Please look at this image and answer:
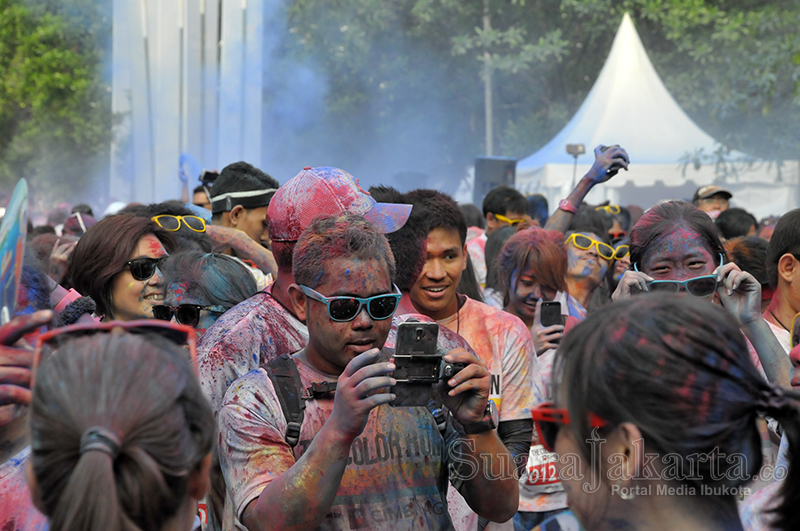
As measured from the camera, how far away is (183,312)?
3480mm

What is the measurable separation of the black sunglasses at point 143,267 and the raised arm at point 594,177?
2725 millimetres

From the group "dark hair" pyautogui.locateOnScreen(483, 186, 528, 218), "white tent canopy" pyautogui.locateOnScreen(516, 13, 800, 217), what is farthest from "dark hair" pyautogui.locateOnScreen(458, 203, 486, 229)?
"white tent canopy" pyautogui.locateOnScreen(516, 13, 800, 217)

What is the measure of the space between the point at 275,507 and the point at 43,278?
1.34 m

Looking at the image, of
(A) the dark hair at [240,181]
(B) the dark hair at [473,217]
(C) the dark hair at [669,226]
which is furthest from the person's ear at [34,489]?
(B) the dark hair at [473,217]

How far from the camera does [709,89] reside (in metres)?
28.8

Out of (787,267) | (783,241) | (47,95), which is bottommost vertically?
(787,267)

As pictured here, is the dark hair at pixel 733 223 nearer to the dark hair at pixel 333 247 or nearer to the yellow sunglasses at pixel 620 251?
the yellow sunglasses at pixel 620 251

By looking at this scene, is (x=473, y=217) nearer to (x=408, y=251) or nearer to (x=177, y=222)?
(x=177, y=222)

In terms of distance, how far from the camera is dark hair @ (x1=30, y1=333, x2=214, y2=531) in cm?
142

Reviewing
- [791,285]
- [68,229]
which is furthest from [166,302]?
[68,229]

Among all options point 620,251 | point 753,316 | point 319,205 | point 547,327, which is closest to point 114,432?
point 319,205

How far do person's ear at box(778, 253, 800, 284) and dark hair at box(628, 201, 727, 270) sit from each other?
0.32 meters

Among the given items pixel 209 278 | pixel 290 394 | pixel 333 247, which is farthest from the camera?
pixel 209 278

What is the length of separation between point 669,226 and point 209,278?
2.04 metres
